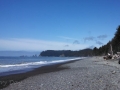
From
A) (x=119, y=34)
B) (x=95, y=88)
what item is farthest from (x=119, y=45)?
(x=95, y=88)

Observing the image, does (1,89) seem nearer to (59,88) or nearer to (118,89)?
(59,88)

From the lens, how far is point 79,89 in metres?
10.6

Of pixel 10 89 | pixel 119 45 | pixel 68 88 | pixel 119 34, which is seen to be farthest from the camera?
pixel 119 45

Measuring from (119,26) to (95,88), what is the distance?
65.3 m

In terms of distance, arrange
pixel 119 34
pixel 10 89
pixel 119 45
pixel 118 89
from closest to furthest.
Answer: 1. pixel 118 89
2. pixel 10 89
3. pixel 119 34
4. pixel 119 45

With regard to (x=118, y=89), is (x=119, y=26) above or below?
above


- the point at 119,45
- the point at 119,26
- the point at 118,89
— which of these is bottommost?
the point at 118,89

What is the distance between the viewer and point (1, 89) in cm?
1226

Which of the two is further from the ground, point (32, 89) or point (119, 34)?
point (119, 34)

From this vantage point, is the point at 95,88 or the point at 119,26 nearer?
the point at 95,88

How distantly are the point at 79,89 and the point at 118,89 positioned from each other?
2.11 meters

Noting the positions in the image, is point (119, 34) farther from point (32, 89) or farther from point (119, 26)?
Answer: point (32, 89)

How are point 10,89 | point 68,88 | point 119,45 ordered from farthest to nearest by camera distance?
point 119,45, point 10,89, point 68,88

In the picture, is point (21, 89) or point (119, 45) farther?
point (119, 45)
